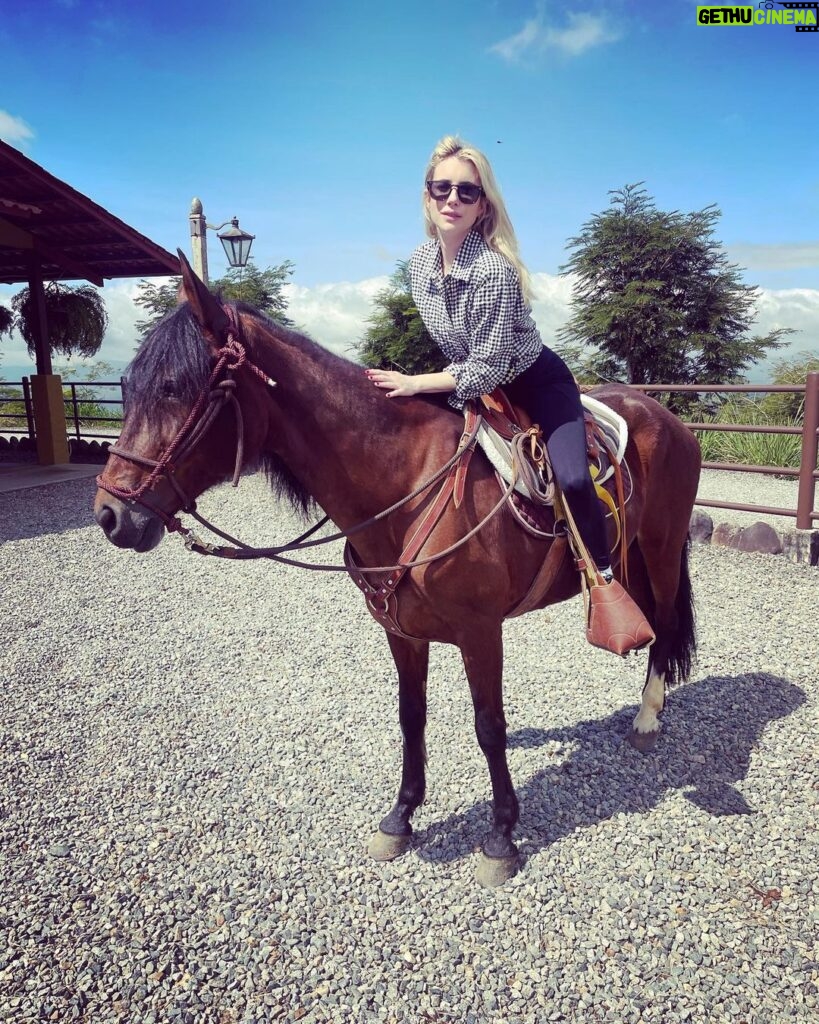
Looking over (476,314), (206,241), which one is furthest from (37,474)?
(476,314)

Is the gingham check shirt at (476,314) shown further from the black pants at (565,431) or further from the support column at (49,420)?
the support column at (49,420)

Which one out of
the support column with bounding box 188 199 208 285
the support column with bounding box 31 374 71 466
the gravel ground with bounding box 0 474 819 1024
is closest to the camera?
the gravel ground with bounding box 0 474 819 1024

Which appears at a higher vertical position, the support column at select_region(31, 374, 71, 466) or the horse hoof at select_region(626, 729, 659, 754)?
the support column at select_region(31, 374, 71, 466)

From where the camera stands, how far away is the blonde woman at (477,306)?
7.35 feet

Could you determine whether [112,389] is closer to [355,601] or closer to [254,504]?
[254,504]

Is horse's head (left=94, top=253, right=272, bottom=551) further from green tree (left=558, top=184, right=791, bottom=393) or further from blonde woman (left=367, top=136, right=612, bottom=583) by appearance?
green tree (left=558, top=184, right=791, bottom=393)

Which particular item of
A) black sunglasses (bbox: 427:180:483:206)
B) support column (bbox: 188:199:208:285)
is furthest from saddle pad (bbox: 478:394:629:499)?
support column (bbox: 188:199:208:285)

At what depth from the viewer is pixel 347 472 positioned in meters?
2.23

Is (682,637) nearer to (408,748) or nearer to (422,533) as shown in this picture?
(408,748)

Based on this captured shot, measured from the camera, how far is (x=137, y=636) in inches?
194

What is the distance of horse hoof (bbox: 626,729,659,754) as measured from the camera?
10.9 ft

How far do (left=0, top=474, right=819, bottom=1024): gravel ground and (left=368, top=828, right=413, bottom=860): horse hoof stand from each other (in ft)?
0.15

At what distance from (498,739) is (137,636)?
342 cm

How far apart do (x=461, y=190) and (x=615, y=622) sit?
170 centimetres
